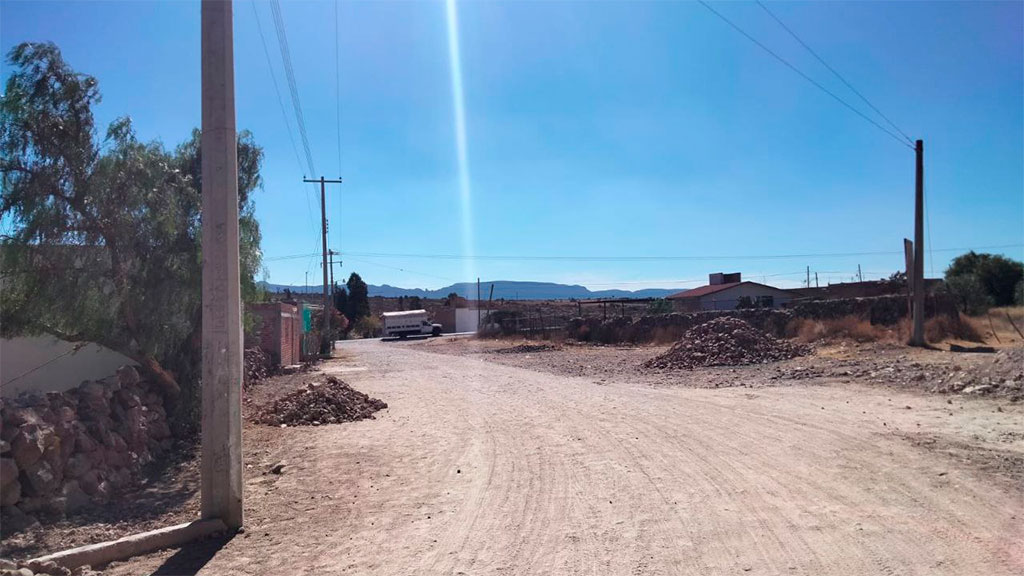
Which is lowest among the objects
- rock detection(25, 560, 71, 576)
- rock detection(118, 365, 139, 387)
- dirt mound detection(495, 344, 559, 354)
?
dirt mound detection(495, 344, 559, 354)

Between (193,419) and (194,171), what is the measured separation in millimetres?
4005

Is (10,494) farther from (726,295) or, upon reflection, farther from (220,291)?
(726,295)

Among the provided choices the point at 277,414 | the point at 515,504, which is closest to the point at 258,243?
the point at 277,414

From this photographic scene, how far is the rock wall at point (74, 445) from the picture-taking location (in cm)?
657

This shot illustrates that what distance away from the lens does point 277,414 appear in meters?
14.3

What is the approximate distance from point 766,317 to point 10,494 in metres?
36.1

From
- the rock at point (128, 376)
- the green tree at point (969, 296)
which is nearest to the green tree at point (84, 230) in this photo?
the rock at point (128, 376)

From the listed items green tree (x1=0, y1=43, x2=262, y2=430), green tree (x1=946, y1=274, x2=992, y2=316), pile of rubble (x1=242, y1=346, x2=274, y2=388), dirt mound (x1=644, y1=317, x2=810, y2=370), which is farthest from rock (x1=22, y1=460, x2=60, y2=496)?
green tree (x1=946, y1=274, x2=992, y2=316)

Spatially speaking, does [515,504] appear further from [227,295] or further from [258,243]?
[258,243]

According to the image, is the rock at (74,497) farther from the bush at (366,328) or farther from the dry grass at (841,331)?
the bush at (366,328)

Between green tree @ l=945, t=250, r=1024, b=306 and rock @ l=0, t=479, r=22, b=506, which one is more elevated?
green tree @ l=945, t=250, r=1024, b=306

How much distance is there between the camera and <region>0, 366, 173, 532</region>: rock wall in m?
6.57

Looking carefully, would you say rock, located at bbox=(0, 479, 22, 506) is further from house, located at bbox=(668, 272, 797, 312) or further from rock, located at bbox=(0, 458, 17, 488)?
house, located at bbox=(668, 272, 797, 312)

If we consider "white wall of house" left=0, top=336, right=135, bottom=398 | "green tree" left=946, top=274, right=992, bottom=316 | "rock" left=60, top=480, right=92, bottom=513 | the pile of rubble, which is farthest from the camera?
"green tree" left=946, top=274, right=992, bottom=316
